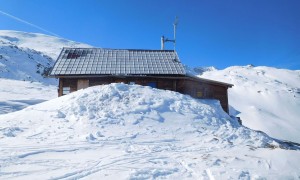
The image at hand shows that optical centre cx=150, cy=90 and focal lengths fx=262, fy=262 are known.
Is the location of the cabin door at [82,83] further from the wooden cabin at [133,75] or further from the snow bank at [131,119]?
the snow bank at [131,119]

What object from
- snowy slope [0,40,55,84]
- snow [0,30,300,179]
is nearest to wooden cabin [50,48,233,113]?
snow [0,30,300,179]

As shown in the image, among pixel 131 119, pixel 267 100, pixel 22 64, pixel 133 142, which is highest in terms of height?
pixel 22 64

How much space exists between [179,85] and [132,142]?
1254 cm

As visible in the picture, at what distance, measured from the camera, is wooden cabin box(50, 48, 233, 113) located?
20.1 meters

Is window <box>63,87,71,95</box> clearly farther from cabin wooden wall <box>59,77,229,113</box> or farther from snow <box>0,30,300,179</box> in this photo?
snow <box>0,30,300,179</box>

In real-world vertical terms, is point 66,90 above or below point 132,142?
above

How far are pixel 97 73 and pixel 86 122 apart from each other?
10.3 metres

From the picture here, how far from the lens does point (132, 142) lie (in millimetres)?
8648

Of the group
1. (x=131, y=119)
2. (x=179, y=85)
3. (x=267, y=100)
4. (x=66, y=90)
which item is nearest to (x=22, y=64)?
(x=66, y=90)

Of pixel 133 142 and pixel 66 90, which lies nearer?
pixel 133 142

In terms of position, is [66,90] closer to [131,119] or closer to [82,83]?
[82,83]

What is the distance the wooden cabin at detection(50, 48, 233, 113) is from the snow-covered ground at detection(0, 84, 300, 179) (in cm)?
636

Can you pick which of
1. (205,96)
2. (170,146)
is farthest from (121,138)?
(205,96)

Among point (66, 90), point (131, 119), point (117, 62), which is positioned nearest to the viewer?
point (131, 119)
